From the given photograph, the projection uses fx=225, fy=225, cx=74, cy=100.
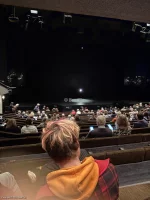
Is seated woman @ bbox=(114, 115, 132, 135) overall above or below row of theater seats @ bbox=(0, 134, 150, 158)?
above

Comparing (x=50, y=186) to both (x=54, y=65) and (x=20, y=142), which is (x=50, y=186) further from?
(x=54, y=65)

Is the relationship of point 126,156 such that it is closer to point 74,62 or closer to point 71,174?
point 71,174

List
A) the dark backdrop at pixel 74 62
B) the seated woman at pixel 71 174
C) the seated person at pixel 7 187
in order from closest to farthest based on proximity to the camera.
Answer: the seated woman at pixel 71 174 < the seated person at pixel 7 187 < the dark backdrop at pixel 74 62

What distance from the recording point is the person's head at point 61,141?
1.17m

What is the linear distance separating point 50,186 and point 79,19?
14.3 meters

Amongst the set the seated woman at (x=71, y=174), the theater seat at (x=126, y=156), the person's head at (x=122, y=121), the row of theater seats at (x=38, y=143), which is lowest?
the row of theater seats at (x=38, y=143)

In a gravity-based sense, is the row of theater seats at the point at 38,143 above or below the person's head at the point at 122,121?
below

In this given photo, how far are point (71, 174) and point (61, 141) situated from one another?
0.17 meters

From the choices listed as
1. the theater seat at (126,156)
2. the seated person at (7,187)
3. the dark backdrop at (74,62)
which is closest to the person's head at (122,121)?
the theater seat at (126,156)

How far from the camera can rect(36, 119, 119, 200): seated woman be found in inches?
43.3

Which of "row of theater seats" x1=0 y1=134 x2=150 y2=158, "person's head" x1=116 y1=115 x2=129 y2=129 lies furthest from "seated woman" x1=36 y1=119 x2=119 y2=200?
"person's head" x1=116 y1=115 x2=129 y2=129

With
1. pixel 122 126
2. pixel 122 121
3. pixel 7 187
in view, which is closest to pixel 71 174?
pixel 7 187

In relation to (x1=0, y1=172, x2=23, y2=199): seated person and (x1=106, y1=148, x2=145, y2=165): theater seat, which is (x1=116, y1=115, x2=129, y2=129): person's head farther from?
(x1=0, y1=172, x2=23, y2=199): seated person

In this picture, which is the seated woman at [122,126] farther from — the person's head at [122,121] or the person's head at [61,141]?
the person's head at [61,141]
